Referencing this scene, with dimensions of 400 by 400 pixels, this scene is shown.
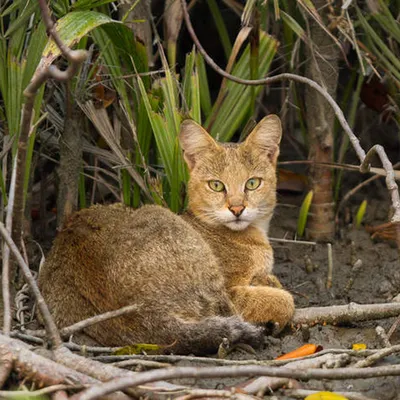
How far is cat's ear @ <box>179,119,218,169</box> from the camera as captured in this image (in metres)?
5.20

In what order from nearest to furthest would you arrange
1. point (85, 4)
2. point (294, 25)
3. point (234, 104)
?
point (85, 4) < point (294, 25) < point (234, 104)

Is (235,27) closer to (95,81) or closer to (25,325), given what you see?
(95,81)

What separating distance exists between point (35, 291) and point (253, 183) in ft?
6.19

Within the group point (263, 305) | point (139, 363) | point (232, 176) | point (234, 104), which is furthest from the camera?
point (234, 104)

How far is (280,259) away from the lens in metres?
6.21

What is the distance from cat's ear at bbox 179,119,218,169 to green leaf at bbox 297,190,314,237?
1.07 m

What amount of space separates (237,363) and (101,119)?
2149 millimetres

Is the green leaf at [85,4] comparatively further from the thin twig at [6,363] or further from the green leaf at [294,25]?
the thin twig at [6,363]

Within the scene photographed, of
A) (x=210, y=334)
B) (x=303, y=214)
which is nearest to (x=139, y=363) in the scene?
(x=210, y=334)

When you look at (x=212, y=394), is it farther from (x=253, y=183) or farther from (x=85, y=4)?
(x=85, y=4)

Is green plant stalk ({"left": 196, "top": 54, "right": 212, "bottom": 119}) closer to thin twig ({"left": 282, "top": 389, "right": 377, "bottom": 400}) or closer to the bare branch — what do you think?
the bare branch

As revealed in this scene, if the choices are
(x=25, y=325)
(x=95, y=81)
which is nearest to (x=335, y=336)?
(x=25, y=325)

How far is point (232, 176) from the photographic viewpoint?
516cm

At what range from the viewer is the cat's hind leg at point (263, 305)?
474cm
